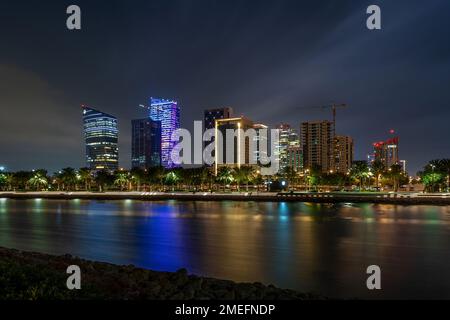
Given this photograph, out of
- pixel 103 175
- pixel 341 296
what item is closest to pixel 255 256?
pixel 341 296

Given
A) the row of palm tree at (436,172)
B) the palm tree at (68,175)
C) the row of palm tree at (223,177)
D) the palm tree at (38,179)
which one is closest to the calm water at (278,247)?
the row of palm tree at (436,172)

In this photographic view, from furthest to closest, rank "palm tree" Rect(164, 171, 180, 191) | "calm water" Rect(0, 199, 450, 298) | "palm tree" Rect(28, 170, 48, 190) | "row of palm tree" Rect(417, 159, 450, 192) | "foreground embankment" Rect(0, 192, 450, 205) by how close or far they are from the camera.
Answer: "palm tree" Rect(28, 170, 48, 190) → "palm tree" Rect(164, 171, 180, 191) → "row of palm tree" Rect(417, 159, 450, 192) → "foreground embankment" Rect(0, 192, 450, 205) → "calm water" Rect(0, 199, 450, 298)

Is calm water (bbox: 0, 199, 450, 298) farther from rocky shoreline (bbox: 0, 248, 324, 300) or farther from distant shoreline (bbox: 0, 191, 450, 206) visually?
distant shoreline (bbox: 0, 191, 450, 206)

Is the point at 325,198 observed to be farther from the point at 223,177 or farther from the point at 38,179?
the point at 38,179

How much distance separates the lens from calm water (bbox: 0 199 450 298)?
61.6 feet

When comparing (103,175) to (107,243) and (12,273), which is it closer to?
(107,243)

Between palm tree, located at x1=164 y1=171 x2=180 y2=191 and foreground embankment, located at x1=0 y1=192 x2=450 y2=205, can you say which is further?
palm tree, located at x1=164 y1=171 x2=180 y2=191

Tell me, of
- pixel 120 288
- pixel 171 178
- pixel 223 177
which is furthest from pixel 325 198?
pixel 120 288

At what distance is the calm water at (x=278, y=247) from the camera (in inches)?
739

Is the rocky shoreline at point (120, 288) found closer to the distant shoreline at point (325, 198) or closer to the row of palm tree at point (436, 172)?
the distant shoreline at point (325, 198)

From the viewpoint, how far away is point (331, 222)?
4181 cm

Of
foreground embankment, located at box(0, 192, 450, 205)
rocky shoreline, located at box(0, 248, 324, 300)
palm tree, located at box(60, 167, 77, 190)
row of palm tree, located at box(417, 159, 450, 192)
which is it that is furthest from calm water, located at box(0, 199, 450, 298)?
palm tree, located at box(60, 167, 77, 190)

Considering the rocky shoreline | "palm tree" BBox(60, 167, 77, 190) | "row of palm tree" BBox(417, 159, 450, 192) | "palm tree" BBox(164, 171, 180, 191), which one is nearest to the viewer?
the rocky shoreline
